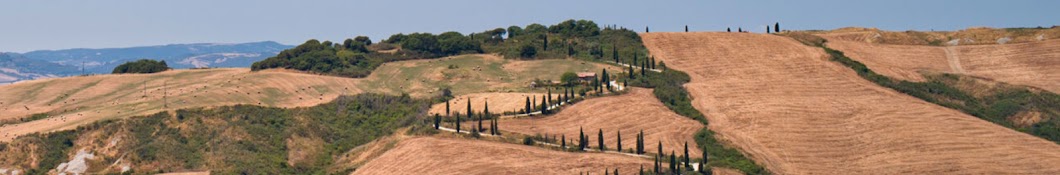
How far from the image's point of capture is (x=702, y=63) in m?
179

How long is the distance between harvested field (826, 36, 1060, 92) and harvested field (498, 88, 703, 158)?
43.1 meters

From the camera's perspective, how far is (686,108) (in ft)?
485

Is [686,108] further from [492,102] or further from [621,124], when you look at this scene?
[492,102]

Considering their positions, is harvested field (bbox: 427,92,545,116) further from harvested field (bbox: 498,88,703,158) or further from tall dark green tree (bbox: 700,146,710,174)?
tall dark green tree (bbox: 700,146,710,174)

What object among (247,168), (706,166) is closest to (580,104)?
(706,166)

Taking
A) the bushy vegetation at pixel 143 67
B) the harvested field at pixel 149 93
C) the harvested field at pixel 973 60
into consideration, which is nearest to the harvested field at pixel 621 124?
the harvested field at pixel 149 93

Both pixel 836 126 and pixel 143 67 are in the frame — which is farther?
pixel 143 67

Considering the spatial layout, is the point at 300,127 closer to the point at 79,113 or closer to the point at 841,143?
the point at 79,113

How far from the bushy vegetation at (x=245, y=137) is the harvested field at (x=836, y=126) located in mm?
36743

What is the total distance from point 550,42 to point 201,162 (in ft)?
260

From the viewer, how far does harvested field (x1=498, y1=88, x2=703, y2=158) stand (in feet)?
426

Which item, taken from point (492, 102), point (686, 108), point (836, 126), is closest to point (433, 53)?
point (492, 102)

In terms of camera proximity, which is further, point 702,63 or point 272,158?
point 702,63

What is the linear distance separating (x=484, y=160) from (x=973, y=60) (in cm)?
8947
